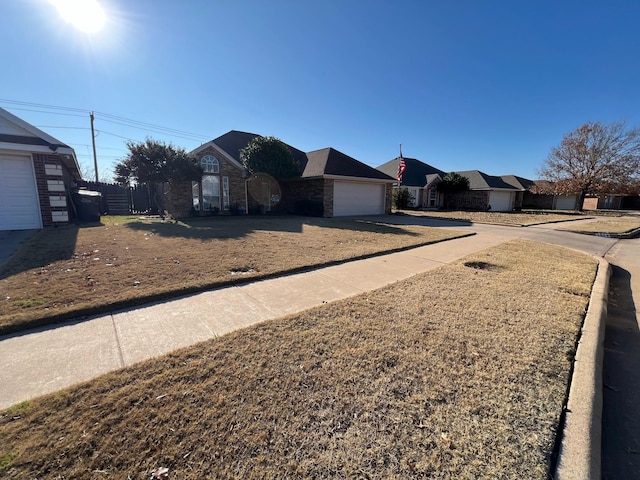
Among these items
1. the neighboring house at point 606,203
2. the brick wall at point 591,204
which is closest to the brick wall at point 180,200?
the neighboring house at point 606,203

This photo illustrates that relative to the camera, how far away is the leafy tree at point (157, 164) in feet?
44.8

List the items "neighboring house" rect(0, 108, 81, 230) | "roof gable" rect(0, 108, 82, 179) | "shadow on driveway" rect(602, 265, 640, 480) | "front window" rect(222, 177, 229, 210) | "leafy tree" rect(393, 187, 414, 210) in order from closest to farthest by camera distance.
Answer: "shadow on driveway" rect(602, 265, 640, 480) < "roof gable" rect(0, 108, 82, 179) < "neighboring house" rect(0, 108, 81, 230) < "front window" rect(222, 177, 229, 210) < "leafy tree" rect(393, 187, 414, 210)

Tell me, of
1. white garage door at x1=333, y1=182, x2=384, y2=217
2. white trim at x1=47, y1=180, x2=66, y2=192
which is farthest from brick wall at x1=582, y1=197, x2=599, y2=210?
white trim at x1=47, y1=180, x2=66, y2=192

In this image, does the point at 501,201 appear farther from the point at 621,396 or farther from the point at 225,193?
the point at 621,396

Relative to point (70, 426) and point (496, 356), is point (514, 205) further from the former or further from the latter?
point (70, 426)

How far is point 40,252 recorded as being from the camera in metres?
6.45

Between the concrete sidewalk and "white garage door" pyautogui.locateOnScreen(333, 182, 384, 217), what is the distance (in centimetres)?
1191

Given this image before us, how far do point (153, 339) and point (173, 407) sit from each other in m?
1.29

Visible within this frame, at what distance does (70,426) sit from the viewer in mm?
1954

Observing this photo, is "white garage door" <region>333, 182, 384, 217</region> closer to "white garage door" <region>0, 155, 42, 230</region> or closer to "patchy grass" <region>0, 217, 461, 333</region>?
"patchy grass" <region>0, 217, 461, 333</region>

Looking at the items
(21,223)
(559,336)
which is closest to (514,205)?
(559,336)

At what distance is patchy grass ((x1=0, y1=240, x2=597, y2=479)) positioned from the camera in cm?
174

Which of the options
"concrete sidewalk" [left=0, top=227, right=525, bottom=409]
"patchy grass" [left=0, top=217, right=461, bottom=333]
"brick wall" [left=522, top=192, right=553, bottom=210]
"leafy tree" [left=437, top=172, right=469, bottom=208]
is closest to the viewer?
"concrete sidewalk" [left=0, top=227, right=525, bottom=409]

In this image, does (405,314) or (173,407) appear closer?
(173,407)
